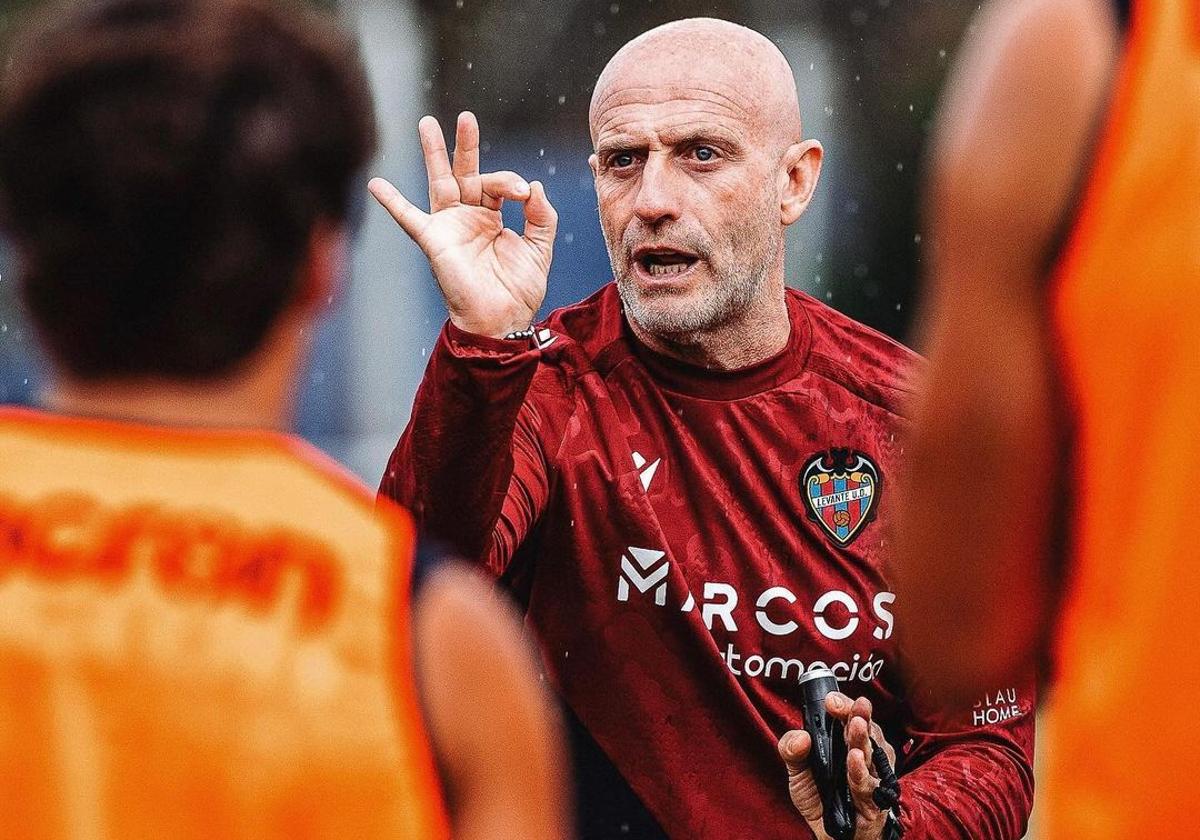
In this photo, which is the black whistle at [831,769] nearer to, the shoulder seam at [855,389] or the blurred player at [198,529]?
the shoulder seam at [855,389]

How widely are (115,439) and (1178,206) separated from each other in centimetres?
74

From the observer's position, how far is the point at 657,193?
3.04m

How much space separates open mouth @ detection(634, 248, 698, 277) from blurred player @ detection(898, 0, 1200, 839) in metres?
1.75

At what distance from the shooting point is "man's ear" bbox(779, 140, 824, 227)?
3248mm

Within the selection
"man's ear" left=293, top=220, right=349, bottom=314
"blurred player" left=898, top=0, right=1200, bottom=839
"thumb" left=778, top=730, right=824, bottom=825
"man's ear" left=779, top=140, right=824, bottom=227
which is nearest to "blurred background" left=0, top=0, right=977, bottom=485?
"man's ear" left=779, top=140, right=824, bottom=227

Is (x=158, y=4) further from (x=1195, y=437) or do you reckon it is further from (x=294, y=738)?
(x=1195, y=437)

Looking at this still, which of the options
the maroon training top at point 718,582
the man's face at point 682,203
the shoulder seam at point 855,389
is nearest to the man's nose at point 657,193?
the man's face at point 682,203


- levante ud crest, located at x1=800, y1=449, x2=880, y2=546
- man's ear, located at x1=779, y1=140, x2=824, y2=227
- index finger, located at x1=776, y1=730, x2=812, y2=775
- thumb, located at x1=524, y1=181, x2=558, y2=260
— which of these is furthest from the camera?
man's ear, located at x1=779, y1=140, x2=824, y2=227

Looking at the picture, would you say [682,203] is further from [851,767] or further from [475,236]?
[851,767]

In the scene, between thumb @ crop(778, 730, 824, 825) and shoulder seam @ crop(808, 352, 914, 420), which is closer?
thumb @ crop(778, 730, 824, 825)

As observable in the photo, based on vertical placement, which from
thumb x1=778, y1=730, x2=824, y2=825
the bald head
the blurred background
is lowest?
thumb x1=778, y1=730, x2=824, y2=825

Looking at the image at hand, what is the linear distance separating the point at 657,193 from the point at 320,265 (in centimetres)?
171

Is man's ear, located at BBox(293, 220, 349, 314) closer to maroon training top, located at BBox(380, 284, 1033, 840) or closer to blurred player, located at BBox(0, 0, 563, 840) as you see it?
blurred player, located at BBox(0, 0, 563, 840)

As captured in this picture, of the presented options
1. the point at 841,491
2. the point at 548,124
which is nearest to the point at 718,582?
the point at 841,491
